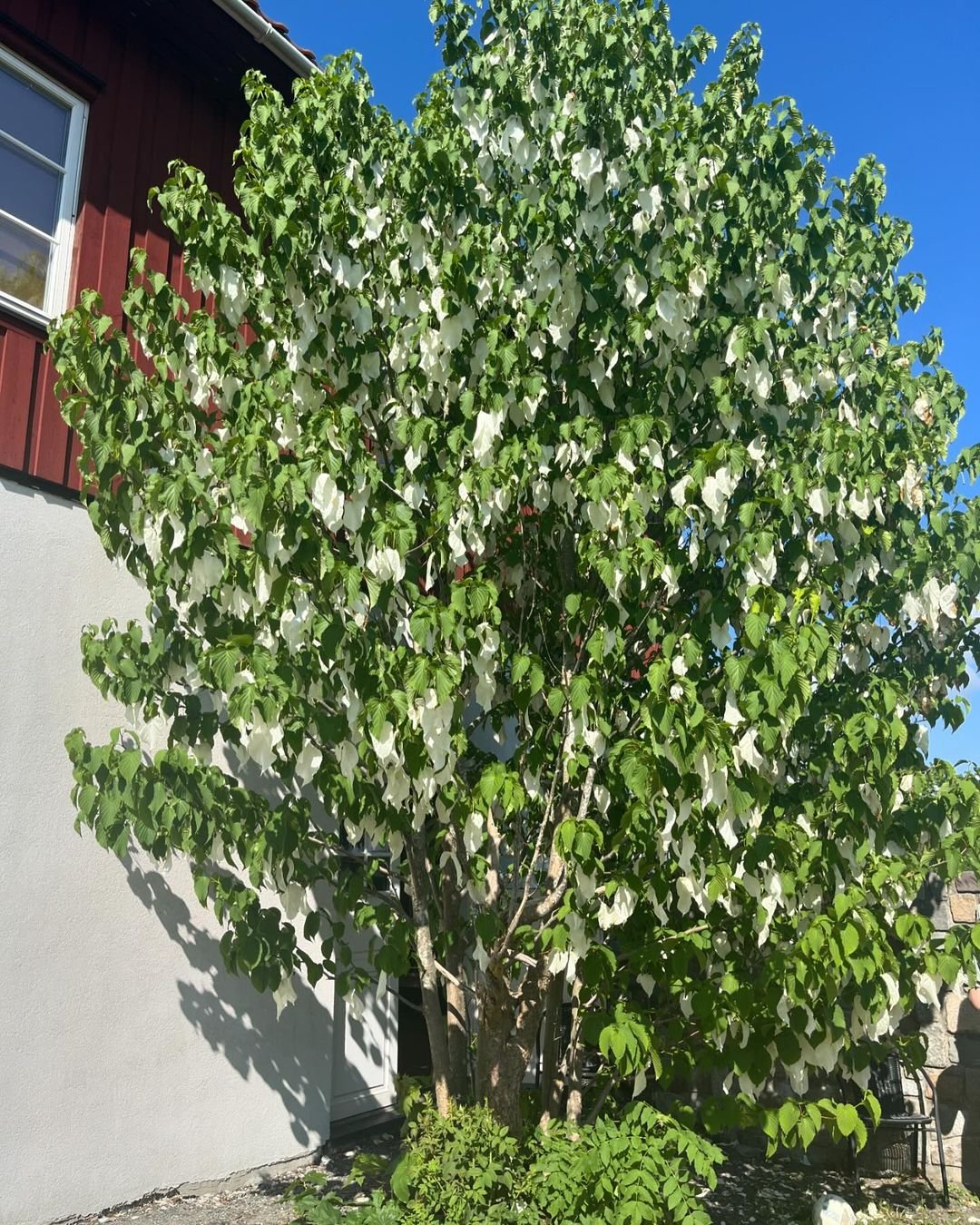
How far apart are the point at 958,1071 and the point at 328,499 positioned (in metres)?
5.67

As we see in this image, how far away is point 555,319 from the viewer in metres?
4.75

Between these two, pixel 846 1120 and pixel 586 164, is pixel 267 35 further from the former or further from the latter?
pixel 846 1120

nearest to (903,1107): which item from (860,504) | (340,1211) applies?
(340,1211)

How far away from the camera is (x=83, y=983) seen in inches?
201

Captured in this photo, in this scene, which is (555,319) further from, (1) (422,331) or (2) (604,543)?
(2) (604,543)

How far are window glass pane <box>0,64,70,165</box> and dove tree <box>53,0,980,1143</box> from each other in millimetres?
1814

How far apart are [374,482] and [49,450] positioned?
2222mm

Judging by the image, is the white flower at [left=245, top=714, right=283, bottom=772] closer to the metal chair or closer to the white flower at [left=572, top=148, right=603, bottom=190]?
the white flower at [left=572, top=148, right=603, bottom=190]

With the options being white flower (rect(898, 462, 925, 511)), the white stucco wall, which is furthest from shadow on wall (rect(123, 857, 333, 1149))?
white flower (rect(898, 462, 925, 511))

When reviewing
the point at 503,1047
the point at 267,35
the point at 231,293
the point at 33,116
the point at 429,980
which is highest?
the point at 267,35

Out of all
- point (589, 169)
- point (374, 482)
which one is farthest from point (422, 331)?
point (589, 169)

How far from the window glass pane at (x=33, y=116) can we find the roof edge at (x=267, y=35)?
1.25 meters

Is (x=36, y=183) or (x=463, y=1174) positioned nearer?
(x=463, y=1174)

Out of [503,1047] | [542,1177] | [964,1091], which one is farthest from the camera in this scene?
[964,1091]
